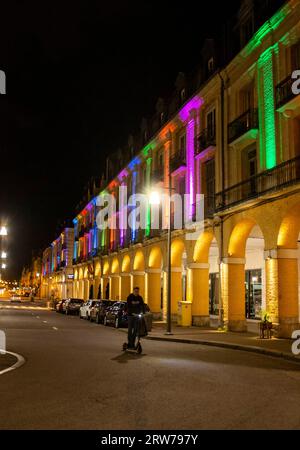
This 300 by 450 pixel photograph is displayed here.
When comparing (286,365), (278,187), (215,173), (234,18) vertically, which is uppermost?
(234,18)

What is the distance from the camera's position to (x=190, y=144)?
94.1 ft

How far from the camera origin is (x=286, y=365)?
42.4ft

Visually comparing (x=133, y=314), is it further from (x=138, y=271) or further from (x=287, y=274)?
(x=138, y=271)

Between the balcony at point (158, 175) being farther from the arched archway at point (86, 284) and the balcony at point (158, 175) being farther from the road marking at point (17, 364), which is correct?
the arched archway at point (86, 284)

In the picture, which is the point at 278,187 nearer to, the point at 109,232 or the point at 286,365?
the point at 286,365

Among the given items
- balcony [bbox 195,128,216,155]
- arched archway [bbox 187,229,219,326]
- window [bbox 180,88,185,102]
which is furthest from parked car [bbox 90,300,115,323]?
window [bbox 180,88,185,102]

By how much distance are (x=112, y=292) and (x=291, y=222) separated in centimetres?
2821

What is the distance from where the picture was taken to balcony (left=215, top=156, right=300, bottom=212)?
60.8ft

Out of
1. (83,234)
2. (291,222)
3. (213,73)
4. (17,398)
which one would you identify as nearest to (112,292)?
(83,234)

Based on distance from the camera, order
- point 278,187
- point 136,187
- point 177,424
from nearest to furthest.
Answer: point 177,424 → point 278,187 → point 136,187

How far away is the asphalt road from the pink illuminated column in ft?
45.8

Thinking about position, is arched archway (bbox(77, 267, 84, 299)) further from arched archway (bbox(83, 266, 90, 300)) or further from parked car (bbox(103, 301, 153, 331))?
parked car (bbox(103, 301, 153, 331))

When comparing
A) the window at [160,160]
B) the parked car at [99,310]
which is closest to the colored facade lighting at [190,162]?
the window at [160,160]

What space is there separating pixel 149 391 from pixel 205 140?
62.3 ft
